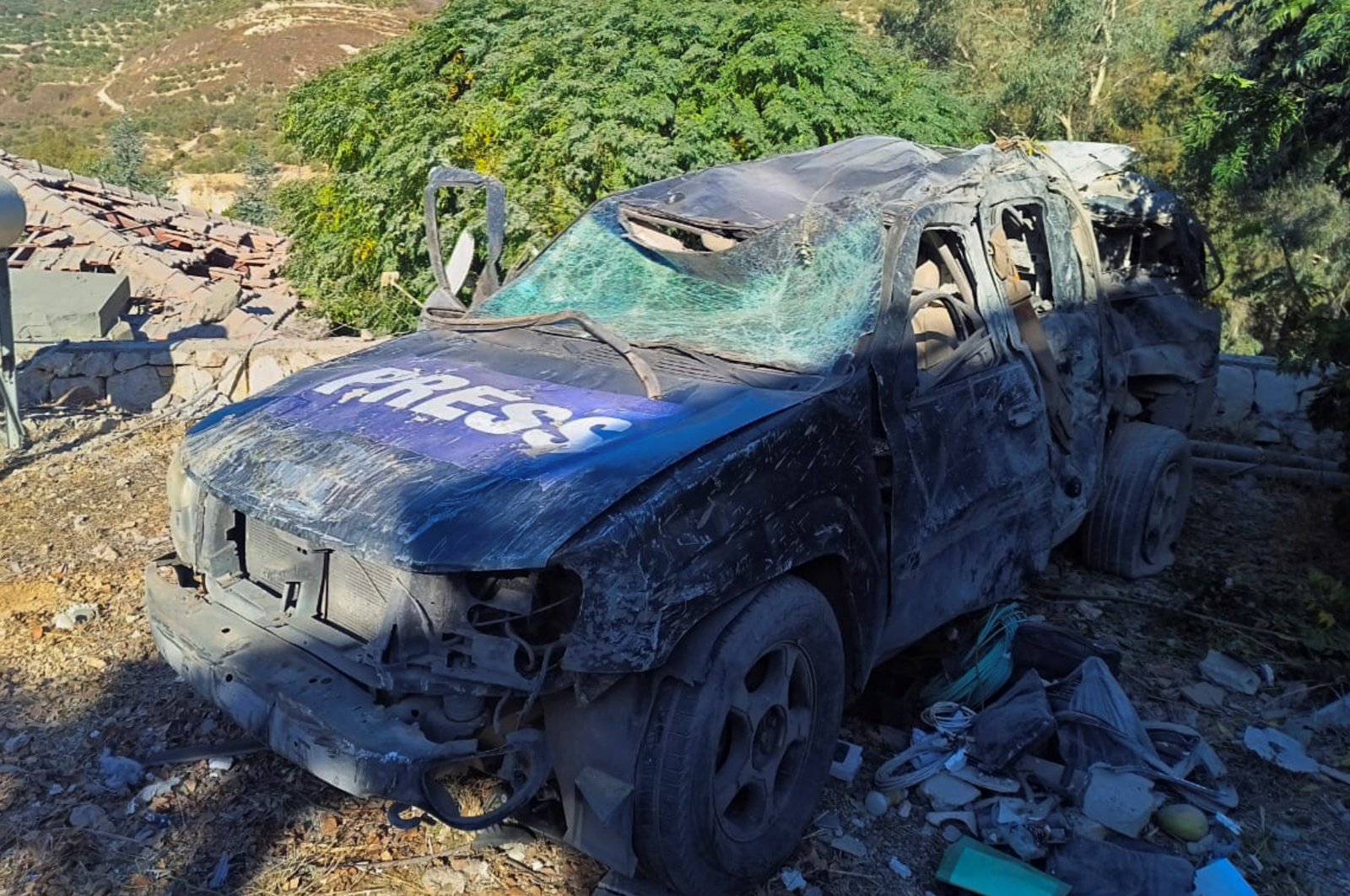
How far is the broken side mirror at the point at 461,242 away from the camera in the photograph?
4.02 metres

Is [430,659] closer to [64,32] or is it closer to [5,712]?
[5,712]

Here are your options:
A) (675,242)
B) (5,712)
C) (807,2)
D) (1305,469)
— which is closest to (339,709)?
(5,712)

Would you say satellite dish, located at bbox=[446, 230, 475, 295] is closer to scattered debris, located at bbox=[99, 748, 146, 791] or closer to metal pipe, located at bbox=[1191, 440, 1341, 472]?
scattered debris, located at bbox=[99, 748, 146, 791]

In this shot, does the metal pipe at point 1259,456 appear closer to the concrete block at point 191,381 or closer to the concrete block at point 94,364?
the concrete block at point 191,381

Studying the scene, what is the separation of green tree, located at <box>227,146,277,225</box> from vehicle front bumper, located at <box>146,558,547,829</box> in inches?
715

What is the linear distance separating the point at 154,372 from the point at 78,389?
1.95 feet

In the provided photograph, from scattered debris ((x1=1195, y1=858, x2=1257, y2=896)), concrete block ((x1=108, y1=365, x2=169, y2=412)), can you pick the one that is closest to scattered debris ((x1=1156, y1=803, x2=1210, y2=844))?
scattered debris ((x1=1195, y1=858, x2=1257, y2=896))

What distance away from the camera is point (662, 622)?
2.54 metres

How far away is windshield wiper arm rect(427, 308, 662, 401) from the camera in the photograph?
130 inches

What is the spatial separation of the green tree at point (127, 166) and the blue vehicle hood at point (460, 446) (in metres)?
24.3

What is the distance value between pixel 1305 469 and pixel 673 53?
581cm

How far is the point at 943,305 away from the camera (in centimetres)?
400

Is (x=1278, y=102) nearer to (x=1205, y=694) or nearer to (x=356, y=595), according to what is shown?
(x=1205, y=694)

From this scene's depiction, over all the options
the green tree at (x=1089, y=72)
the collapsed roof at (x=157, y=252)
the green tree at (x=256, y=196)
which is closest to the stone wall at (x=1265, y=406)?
the collapsed roof at (x=157, y=252)
